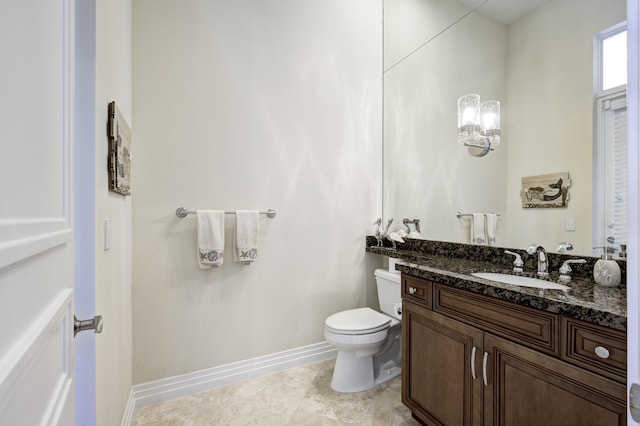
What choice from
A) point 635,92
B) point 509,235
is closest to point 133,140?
point 635,92

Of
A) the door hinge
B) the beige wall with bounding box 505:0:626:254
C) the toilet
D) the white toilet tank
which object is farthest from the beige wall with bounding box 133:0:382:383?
the door hinge

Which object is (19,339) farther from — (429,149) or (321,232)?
(429,149)

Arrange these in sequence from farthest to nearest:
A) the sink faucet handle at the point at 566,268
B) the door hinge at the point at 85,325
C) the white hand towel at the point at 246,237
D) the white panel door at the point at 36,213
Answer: the white hand towel at the point at 246,237 < the sink faucet handle at the point at 566,268 < the door hinge at the point at 85,325 < the white panel door at the point at 36,213

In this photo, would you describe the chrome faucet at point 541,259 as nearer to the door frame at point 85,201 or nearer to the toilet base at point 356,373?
the toilet base at point 356,373

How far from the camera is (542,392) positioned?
1122 mm

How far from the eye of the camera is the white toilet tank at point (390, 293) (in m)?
2.26

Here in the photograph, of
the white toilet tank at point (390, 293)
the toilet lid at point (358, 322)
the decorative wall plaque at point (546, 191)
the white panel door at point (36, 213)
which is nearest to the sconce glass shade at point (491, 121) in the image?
the decorative wall plaque at point (546, 191)

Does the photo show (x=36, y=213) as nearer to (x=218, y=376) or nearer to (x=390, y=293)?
(x=218, y=376)

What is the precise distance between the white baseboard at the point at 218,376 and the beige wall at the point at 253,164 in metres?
0.06

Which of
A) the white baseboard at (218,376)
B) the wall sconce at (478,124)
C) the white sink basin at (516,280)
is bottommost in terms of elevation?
the white baseboard at (218,376)

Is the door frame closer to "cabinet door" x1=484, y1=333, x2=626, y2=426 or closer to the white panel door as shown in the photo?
the white panel door

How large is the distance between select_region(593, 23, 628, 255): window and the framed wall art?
2.10 meters

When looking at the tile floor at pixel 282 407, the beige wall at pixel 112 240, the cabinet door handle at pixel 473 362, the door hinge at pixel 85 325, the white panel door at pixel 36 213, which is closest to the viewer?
the white panel door at pixel 36 213

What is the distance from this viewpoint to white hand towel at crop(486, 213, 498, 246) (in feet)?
6.20
